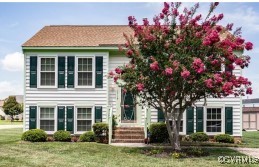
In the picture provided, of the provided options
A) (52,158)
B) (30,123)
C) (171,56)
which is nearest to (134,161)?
(52,158)

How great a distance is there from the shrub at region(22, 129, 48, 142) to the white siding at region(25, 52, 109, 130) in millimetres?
1422

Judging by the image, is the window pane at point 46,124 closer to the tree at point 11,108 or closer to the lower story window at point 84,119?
the lower story window at point 84,119

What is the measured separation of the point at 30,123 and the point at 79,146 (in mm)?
4996

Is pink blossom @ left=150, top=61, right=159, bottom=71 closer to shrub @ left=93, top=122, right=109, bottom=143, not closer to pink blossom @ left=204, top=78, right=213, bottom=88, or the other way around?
pink blossom @ left=204, top=78, right=213, bottom=88

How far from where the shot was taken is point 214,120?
2059cm

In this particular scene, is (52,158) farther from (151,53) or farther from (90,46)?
(90,46)

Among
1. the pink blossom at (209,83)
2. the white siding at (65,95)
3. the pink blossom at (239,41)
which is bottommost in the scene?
the white siding at (65,95)

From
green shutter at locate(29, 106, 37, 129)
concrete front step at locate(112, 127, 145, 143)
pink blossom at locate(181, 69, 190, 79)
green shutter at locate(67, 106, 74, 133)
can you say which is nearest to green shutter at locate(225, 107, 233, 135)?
concrete front step at locate(112, 127, 145, 143)

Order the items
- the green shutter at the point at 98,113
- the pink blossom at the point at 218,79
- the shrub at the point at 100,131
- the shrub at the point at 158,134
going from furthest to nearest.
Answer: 1. the green shutter at the point at 98,113
2. the shrub at the point at 100,131
3. the shrub at the point at 158,134
4. the pink blossom at the point at 218,79

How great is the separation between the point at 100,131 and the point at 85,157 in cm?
524

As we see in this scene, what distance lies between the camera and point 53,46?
2038 cm

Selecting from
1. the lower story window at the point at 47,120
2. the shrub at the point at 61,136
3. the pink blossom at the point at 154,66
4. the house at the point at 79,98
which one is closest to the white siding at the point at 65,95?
the house at the point at 79,98

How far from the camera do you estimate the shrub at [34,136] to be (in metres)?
19.0

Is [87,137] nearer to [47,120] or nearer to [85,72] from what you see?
[47,120]
